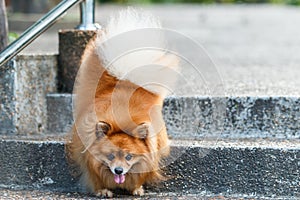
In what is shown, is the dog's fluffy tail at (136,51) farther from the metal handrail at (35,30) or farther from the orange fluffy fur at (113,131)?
the metal handrail at (35,30)

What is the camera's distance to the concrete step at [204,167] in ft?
12.0

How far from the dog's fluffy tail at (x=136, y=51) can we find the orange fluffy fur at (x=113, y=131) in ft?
0.15

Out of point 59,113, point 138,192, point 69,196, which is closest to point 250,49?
point 59,113

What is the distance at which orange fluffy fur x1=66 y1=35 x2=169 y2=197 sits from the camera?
3363 mm

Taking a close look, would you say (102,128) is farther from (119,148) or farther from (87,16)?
(87,16)

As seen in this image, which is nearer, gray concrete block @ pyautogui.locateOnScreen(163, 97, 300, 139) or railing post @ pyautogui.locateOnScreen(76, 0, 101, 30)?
gray concrete block @ pyautogui.locateOnScreen(163, 97, 300, 139)

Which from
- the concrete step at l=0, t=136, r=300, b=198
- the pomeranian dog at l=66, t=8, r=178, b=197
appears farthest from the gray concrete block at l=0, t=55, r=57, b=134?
the pomeranian dog at l=66, t=8, r=178, b=197

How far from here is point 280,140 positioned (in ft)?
12.9

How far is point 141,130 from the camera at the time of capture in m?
3.35

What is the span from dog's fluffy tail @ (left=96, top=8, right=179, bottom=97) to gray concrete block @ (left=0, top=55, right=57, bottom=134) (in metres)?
0.64

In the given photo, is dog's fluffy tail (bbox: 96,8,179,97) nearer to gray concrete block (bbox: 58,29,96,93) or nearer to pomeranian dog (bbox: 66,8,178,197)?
pomeranian dog (bbox: 66,8,178,197)

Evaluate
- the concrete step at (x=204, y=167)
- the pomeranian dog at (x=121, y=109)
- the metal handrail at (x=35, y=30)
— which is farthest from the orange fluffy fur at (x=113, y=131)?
the metal handrail at (x=35, y=30)

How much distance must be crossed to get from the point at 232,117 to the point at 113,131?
0.94 metres

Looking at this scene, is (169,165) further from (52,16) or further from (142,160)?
(52,16)
